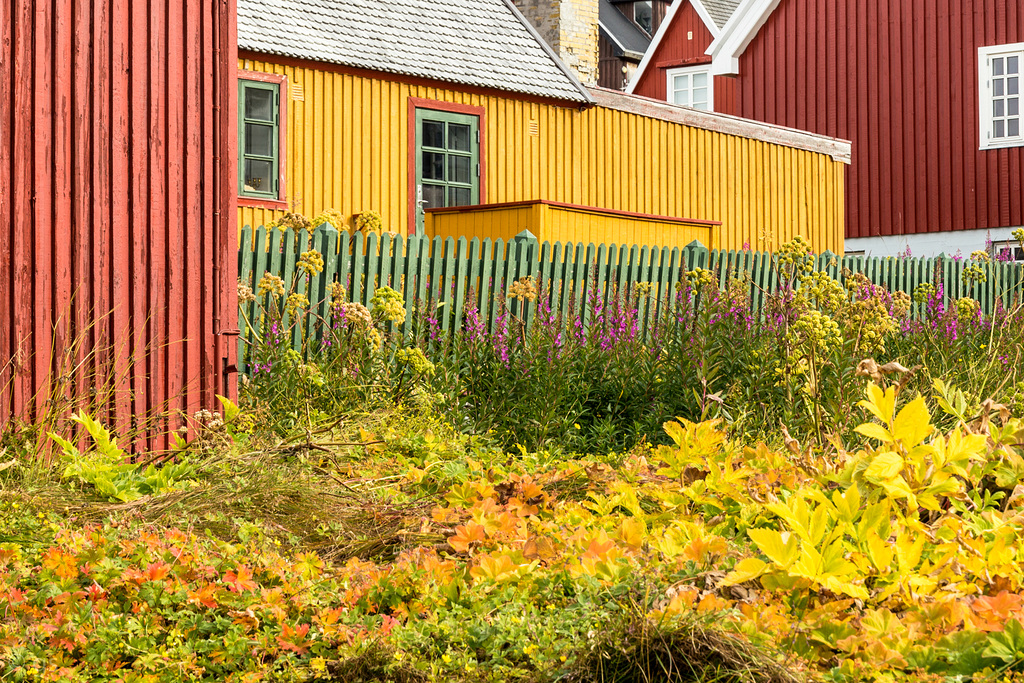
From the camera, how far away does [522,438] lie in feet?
20.5

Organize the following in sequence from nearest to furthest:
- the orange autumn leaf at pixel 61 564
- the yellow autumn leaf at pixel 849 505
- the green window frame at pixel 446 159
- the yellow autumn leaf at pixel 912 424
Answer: the yellow autumn leaf at pixel 849 505 < the yellow autumn leaf at pixel 912 424 < the orange autumn leaf at pixel 61 564 < the green window frame at pixel 446 159

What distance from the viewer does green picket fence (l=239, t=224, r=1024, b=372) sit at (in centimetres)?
772

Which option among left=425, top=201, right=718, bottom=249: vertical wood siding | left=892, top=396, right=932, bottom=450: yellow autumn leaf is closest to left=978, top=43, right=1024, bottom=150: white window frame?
left=425, top=201, right=718, bottom=249: vertical wood siding

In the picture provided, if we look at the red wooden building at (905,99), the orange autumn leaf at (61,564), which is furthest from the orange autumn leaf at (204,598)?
the red wooden building at (905,99)

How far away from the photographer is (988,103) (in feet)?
59.8

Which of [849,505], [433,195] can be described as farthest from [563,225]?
[849,505]

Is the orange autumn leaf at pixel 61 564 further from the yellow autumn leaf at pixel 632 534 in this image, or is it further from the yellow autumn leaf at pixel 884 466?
the yellow autumn leaf at pixel 884 466

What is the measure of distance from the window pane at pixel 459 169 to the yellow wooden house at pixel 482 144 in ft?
0.05

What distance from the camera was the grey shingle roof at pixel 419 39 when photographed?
12812 mm

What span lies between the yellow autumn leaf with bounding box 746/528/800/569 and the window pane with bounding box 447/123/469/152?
38.4ft

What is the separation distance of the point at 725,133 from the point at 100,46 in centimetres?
1159

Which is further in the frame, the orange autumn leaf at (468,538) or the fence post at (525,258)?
the fence post at (525,258)

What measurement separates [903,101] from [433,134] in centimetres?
906

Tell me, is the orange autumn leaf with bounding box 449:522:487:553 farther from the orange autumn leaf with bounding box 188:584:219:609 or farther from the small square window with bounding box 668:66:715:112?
the small square window with bounding box 668:66:715:112
